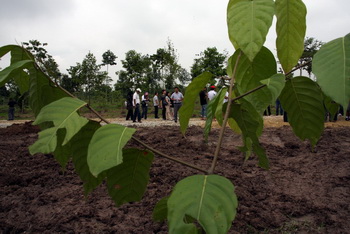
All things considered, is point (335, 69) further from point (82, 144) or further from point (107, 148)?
point (82, 144)

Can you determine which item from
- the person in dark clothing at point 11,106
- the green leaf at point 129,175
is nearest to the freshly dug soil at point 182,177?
the green leaf at point 129,175

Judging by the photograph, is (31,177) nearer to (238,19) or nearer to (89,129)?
(89,129)

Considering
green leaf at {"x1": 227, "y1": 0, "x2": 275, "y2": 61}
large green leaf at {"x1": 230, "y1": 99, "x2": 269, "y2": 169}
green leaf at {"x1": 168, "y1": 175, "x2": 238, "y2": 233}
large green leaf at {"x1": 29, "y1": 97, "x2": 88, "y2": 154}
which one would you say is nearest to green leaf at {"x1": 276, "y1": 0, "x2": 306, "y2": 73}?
green leaf at {"x1": 227, "y1": 0, "x2": 275, "y2": 61}

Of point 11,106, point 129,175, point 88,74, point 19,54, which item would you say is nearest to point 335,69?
point 129,175

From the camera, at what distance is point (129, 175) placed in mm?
741

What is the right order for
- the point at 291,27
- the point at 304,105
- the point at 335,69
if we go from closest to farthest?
the point at 335,69
the point at 291,27
the point at 304,105

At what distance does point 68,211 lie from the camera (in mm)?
2752

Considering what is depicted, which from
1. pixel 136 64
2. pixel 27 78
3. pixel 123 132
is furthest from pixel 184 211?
pixel 136 64

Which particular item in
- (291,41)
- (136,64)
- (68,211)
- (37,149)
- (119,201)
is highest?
(136,64)

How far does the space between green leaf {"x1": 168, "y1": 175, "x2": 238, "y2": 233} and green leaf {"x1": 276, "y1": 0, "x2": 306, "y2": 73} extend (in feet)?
1.01

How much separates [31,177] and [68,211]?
4.09 ft

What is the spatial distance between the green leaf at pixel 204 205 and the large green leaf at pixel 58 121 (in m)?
0.22

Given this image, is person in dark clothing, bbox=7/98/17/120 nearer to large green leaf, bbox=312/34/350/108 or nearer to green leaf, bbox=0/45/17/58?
green leaf, bbox=0/45/17/58

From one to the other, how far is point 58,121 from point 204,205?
12.2 inches
